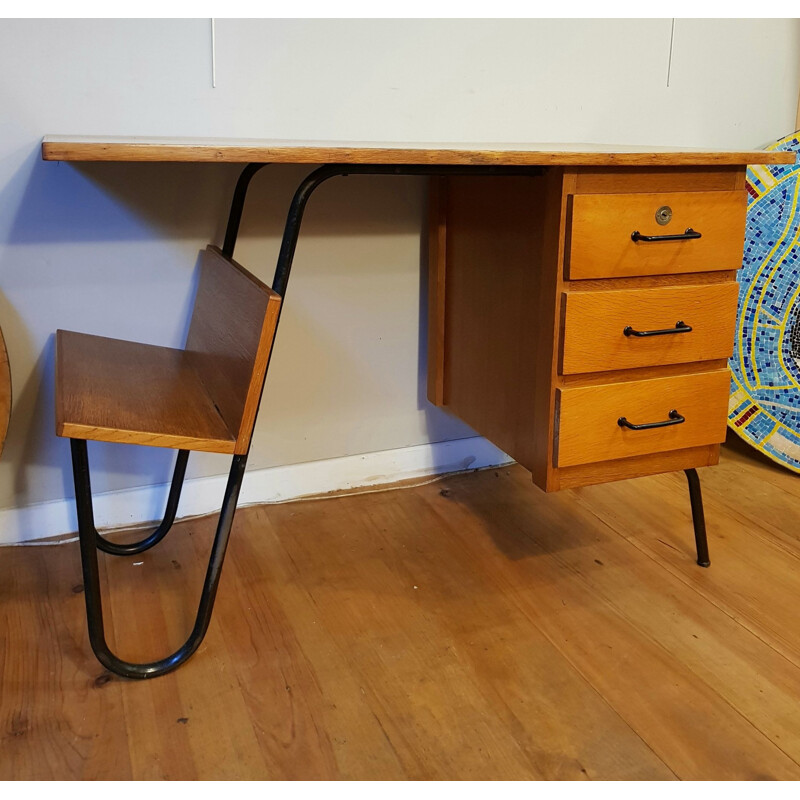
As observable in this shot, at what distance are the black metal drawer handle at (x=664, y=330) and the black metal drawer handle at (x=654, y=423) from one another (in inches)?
5.2

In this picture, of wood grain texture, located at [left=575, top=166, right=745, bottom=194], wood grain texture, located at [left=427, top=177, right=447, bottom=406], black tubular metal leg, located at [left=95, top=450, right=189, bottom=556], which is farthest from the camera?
wood grain texture, located at [left=427, top=177, right=447, bottom=406]

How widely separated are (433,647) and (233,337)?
0.55 m

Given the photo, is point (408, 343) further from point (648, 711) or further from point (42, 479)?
point (648, 711)

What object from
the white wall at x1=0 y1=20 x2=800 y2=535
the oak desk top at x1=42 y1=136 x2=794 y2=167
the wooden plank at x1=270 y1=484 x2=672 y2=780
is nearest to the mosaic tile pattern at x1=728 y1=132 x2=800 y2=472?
the white wall at x1=0 y1=20 x2=800 y2=535

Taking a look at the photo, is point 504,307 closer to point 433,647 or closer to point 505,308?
point 505,308

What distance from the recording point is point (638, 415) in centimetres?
129

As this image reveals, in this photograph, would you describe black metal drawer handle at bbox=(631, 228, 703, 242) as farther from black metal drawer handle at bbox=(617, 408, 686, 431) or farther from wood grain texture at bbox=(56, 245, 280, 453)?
wood grain texture at bbox=(56, 245, 280, 453)

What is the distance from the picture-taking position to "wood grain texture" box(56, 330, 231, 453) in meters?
1.02

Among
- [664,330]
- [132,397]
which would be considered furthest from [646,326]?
[132,397]

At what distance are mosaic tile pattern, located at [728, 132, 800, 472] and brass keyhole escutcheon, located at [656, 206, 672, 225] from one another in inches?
29.1

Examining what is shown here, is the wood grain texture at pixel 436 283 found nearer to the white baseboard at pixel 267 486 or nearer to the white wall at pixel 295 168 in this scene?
the white wall at pixel 295 168

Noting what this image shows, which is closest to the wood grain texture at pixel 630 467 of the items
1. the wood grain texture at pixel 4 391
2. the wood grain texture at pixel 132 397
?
the wood grain texture at pixel 132 397

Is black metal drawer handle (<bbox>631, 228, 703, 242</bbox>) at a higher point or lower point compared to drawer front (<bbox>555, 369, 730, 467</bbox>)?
higher

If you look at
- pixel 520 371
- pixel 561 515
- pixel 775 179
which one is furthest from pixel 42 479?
pixel 775 179
